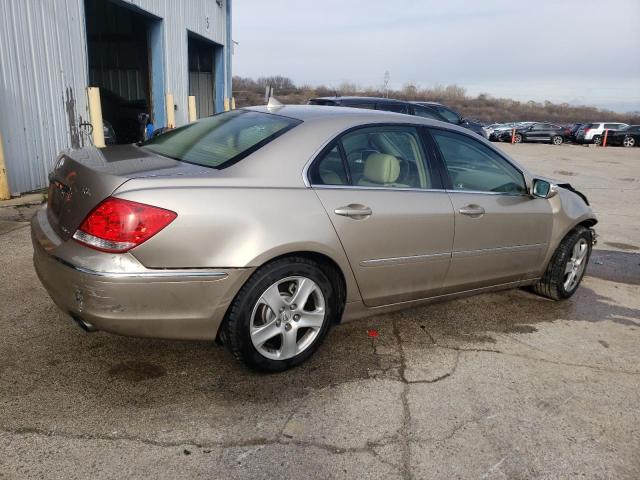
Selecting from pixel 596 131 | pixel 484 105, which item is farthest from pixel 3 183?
pixel 484 105

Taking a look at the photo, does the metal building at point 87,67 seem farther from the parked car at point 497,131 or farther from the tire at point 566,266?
the parked car at point 497,131

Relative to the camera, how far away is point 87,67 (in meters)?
9.01

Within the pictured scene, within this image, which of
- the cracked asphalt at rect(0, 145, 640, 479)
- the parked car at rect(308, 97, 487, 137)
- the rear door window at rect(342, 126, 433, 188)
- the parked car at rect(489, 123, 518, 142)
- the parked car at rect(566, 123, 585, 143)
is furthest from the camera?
the parked car at rect(489, 123, 518, 142)

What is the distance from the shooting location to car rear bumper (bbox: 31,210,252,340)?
242cm


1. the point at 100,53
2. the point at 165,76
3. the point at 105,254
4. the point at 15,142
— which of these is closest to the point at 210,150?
the point at 105,254

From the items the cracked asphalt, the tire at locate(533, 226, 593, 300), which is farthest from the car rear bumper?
the tire at locate(533, 226, 593, 300)

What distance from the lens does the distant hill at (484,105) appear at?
233 ft

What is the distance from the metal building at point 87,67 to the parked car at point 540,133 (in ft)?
63.3

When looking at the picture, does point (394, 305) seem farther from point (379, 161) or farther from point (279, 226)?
point (279, 226)

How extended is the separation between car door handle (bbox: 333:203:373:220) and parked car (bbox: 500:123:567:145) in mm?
31532

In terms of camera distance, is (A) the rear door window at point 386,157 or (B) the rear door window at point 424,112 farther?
(B) the rear door window at point 424,112

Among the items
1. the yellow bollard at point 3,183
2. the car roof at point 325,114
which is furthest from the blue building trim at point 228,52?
the car roof at point 325,114

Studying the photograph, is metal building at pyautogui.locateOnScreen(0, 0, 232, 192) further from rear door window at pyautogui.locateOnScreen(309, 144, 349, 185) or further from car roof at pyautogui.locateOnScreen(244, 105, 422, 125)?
rear door window at pyautogui.locateOnScreen(309, 144, 349, 185)

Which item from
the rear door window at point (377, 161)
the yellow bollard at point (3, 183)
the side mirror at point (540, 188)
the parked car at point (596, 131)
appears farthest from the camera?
the parked car at point (596, 131)
